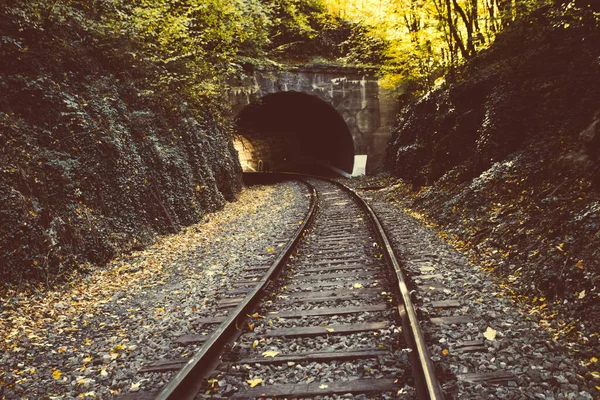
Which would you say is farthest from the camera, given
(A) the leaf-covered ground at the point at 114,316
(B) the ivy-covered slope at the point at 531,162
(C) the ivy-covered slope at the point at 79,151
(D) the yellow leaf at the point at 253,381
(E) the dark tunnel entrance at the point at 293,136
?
(E) the dark tunnel entrance at the point at 293,136

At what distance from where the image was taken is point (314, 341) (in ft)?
12.0

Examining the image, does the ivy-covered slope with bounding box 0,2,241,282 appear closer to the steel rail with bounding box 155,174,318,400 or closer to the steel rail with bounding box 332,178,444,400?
the steel rail with bounding box 155,174,318,400

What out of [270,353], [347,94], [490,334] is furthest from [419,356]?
[347,94]

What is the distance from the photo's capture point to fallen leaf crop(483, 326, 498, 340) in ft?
11.5

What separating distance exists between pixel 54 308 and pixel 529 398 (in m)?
5.50

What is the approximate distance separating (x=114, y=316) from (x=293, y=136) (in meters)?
28.4

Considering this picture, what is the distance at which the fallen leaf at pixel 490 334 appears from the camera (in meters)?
3.51

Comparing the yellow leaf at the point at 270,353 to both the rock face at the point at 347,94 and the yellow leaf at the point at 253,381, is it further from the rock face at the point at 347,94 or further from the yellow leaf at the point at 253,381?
the rock face at the point at 347,94

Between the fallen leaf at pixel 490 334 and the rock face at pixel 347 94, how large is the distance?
17.9 meters

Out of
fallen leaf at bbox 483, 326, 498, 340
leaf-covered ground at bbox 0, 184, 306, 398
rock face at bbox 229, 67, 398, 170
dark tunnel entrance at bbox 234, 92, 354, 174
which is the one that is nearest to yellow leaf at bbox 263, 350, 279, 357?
leaf-covered ground at bbox 0, 184, 306, 398

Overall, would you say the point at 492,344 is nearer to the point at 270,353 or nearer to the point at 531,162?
the point at 270,353

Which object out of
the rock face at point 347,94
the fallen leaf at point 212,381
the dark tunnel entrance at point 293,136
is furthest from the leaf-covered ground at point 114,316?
the dark tunnel entrance at point 293,136

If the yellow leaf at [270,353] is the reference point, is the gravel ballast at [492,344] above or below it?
above

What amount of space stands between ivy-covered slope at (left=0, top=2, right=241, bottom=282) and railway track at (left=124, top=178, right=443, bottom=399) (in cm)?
303
